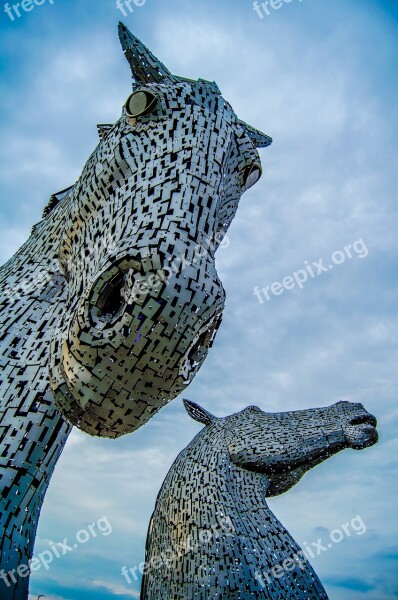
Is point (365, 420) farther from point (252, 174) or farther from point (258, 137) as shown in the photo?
point (252, 174)

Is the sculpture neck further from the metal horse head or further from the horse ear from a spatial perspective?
the horse ear

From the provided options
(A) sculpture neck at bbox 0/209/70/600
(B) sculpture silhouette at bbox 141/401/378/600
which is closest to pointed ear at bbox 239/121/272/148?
(A) sculpture neck at bbox 0/209/70/600

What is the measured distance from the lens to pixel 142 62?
1802 millimetres

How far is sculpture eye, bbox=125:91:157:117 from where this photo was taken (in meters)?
1.48

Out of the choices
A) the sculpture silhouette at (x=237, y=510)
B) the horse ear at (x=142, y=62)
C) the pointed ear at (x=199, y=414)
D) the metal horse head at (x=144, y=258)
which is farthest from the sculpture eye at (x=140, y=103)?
the pointed ear at (x=199, y=414)

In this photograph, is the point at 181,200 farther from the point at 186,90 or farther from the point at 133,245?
the point at 186,90

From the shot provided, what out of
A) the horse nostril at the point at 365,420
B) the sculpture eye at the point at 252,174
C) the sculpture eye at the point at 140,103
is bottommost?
the sculpture eye at the point at 252,174

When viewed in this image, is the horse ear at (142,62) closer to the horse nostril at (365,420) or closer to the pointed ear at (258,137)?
the pointed ear at (258,137)

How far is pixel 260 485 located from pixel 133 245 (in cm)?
313

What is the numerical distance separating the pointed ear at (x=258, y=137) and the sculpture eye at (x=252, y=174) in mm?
646

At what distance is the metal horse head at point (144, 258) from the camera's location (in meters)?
0.95

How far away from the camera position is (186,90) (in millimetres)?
1572

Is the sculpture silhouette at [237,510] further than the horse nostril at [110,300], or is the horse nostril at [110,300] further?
the sculpture silhouette at [237,510]

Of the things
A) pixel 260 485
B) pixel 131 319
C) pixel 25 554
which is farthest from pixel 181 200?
pixel 260 485
